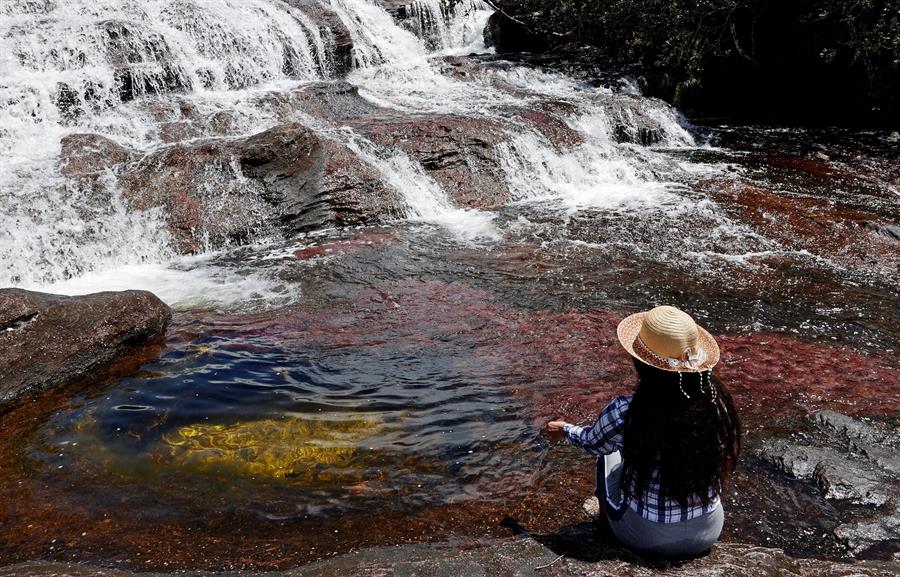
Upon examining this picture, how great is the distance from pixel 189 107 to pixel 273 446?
26.2 feet

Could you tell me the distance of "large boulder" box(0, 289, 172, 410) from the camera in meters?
4.65

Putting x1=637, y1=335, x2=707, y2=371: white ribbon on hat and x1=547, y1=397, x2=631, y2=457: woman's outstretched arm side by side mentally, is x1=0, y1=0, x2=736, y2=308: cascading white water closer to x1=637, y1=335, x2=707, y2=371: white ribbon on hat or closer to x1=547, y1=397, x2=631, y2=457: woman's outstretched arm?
x1=547, y1=397, x2=631, y2=457: woman's outstretched arm

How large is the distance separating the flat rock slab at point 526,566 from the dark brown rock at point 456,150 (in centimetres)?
706

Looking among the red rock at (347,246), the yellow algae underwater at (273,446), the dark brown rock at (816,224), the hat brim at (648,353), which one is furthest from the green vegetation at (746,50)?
the hat brim at (648,353)

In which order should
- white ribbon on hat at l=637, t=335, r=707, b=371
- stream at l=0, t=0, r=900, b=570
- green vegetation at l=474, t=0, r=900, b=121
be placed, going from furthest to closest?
1. green vegetation at l=474, t=0, r=900, b=121
2. stream at l=0, t=0, r=900, b=570
3. white ribbon on hat at l=637, t=335, r=707, b=371

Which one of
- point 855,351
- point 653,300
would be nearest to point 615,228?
point 653,300

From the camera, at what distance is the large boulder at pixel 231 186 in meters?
7.97

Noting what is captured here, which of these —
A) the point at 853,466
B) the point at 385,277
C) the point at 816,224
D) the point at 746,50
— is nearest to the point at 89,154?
the point at 385,277

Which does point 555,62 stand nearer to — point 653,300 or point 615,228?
point 615,228

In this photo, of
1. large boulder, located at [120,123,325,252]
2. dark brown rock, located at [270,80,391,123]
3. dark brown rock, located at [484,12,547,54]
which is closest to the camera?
large boulder, located at [120,123,325,252]

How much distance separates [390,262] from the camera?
728 centimetres

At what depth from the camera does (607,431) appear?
2.61 m

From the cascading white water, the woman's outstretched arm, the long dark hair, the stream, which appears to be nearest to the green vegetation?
the stream

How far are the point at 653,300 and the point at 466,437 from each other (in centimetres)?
300
